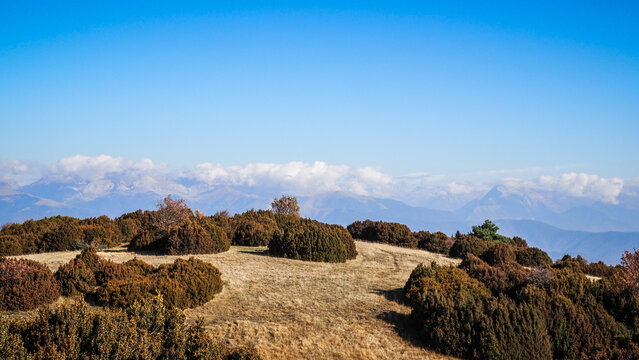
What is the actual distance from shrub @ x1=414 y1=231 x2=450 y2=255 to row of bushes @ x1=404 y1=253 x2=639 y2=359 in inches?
699

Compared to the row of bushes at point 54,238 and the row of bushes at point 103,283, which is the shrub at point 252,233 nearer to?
the row of bushes at point 54,238

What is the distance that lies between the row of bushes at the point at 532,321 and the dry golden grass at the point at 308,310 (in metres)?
0.71

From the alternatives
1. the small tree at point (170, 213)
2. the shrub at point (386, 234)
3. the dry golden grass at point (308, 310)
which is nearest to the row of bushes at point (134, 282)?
the dry golden grass at point (308, 310)

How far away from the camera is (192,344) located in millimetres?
7562

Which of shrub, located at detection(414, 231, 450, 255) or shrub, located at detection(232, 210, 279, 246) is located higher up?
shrub, located at detection(232, 210, 279, 246)

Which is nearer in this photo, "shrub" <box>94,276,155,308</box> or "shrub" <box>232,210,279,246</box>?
"shrub" <box>94,276,155,308</box>

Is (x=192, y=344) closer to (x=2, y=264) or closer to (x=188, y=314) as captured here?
(x=188, y=314)

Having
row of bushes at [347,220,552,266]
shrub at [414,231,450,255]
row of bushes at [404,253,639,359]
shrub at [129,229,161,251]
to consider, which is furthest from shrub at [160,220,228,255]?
shrub at [414,231,450,255]

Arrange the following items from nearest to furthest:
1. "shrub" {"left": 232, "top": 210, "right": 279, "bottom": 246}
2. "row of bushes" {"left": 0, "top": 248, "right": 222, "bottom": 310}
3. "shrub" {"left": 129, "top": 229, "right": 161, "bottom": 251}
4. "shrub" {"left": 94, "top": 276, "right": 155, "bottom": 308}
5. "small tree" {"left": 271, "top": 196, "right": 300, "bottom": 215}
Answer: "row of bushes" {"left": 0, "top": 248, "right": 222, "bottom": 310} → "shrub" {"left": 94, "top": 276, "right": 155, "bottom": 308} → "shrub" {"left": 129, "top": 229, "right": 161, "bottom": 251} → "shrub" {"left": 232, "top": 210, "right": 279, "bottom": 246} → "small tree" {"left": 271, "top": 196, "right": 300, "bottom": 215}

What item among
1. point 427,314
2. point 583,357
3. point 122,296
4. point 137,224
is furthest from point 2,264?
point 137,224

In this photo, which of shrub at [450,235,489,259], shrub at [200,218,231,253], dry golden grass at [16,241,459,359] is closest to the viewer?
dry golden grass at [16,241,459,359]

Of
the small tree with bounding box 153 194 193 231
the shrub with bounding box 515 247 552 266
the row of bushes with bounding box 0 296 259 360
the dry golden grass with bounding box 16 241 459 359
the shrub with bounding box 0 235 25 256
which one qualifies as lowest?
the shrub with bounding box 515 247 552 266

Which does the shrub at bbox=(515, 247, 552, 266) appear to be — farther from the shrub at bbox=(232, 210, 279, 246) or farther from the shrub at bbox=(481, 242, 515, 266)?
the shrub at bbox=(232, 210, 279, 246)

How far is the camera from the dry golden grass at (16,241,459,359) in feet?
31.6
